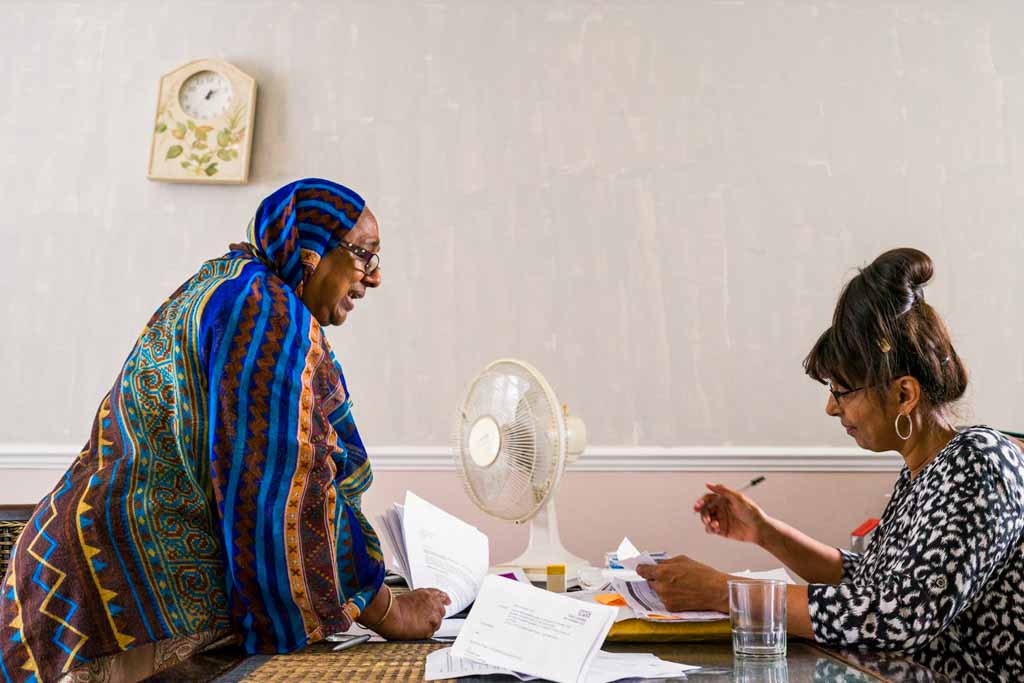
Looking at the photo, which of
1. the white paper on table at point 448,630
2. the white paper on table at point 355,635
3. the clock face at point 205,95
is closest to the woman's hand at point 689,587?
the white paper on table at point 448,630

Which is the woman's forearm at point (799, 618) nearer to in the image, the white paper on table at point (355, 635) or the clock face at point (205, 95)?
the white paper on table at point (355, 635)

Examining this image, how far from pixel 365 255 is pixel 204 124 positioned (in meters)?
1.61

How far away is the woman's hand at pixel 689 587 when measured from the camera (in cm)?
124

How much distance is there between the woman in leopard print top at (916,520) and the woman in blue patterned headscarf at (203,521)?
0.48m

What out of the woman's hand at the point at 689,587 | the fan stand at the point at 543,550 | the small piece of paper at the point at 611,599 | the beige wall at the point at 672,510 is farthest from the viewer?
the beige wall at the point at 672,510

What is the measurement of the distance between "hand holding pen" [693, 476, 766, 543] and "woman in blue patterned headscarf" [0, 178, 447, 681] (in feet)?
2.55

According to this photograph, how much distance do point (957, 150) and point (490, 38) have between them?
4.99 feet

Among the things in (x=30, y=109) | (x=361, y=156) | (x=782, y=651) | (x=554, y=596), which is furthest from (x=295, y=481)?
(x=30, y=109)

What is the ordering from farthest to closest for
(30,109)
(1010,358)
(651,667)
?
→ (30,109), (1010,358), (651,667)

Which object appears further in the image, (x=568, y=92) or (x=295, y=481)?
(x=568, y=92)

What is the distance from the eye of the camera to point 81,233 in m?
2.87

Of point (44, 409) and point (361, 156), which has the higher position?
point (361, 156)

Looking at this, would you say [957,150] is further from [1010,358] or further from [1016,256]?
[1010,358]

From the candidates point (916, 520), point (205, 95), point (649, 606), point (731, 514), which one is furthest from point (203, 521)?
point (205, 95)
